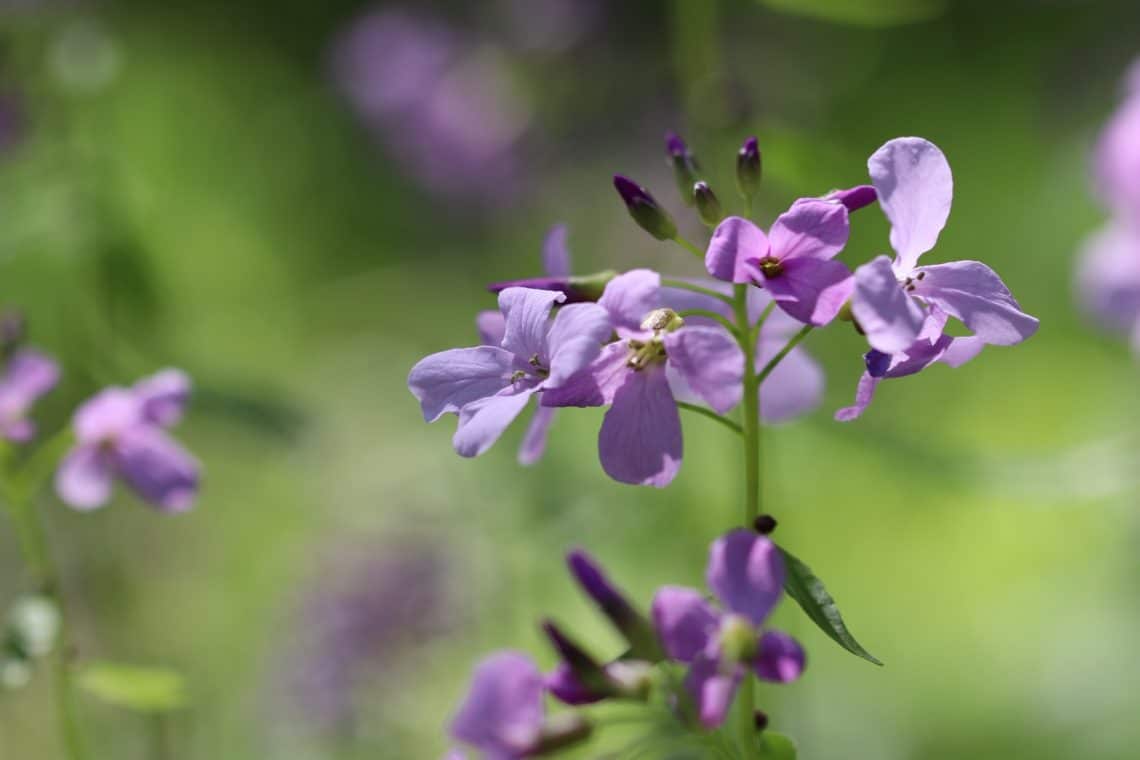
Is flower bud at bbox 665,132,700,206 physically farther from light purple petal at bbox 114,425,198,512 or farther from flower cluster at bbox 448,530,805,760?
light purple petal at bbox 114,425,198,512

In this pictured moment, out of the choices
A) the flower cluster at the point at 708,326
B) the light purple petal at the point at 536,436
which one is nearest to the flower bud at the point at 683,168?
the flower cluster at the point at 708,326

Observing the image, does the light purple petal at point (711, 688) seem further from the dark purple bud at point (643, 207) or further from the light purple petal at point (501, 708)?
the dark purple bud at point (643, 207)

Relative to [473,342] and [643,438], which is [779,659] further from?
[473,342]

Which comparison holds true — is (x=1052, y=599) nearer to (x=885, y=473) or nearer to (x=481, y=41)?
(x=885, y=473)

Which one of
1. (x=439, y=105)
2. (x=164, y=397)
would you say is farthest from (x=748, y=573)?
(x=439, y=105)

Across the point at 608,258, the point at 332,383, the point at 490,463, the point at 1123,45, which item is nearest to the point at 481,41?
the point at 608,258

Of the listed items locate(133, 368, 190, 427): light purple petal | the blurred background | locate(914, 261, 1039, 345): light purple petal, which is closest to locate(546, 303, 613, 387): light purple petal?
locate(914, 261, 1039, 345): light purple petal
